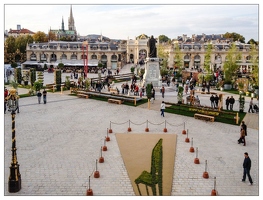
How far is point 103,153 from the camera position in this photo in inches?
629

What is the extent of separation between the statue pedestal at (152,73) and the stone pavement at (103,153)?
12274 millimetres

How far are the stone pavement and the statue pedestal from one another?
1227 centimetres

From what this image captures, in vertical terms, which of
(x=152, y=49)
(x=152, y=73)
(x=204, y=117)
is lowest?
(x=204, y=117)

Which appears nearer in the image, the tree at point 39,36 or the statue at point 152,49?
the statue at point 152,49

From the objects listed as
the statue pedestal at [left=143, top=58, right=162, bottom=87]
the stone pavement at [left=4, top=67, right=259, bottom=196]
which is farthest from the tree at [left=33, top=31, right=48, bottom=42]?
the stone pavement at [left=4, top=67, right=259, bottom=196]

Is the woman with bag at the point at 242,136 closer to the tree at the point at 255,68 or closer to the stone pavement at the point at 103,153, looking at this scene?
the stone pavement at the point at 103,153

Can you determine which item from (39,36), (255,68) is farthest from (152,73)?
(39,36)

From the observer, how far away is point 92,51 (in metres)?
79.2

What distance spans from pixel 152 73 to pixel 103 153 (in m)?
24.5

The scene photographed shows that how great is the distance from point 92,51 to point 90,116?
5713 centimetres

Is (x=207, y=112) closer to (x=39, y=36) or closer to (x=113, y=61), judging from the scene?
(x=113, y=61)

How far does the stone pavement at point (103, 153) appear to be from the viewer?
12172 millimetres

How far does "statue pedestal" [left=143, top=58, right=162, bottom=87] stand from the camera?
1529 inches

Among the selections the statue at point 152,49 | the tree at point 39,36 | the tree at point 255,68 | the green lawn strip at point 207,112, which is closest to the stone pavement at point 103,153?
the green lawn strip at point 207,112
